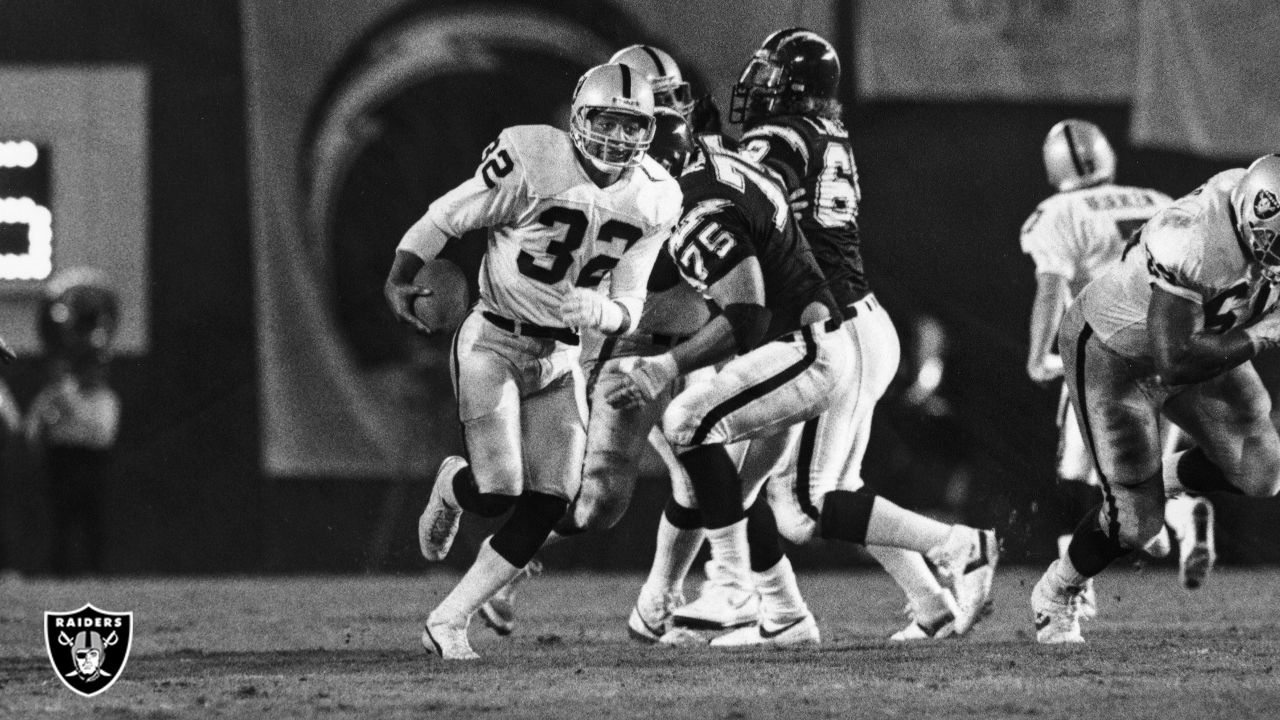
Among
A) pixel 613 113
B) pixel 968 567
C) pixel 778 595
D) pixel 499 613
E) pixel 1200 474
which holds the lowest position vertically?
pixel 499 613

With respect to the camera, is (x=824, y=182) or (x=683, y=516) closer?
(x=683, y=516)

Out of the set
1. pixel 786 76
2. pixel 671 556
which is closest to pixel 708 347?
pixel 671 556

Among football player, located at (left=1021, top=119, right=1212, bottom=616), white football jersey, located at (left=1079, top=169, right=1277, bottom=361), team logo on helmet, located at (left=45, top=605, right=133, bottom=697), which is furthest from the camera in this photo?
football player, located at (left=1021, top=119, right=1212, bottom=616)

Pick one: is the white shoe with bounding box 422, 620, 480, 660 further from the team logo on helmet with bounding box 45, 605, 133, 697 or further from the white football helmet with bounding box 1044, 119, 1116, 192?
the white football helmet with bounding box 1044, 119, 1116, 192

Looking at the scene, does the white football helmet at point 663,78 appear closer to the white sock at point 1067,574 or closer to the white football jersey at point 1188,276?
the white football jersey at point 1188,276

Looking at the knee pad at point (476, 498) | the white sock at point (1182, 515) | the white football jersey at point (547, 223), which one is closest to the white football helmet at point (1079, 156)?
the white sock at point (1182, 515)

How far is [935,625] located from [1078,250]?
186cm

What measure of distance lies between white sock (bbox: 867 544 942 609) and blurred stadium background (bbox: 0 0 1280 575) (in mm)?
4293

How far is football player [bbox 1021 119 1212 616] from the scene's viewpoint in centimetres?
855

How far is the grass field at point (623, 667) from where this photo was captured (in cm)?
569

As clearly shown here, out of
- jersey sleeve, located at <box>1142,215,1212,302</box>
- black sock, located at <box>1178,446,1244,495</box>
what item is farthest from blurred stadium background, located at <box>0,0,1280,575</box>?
jersey sleeve, located at <box>1142,215,1212,302</box>

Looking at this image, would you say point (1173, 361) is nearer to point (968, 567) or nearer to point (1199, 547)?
point (968, 567)

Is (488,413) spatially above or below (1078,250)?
below

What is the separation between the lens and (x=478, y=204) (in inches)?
272
